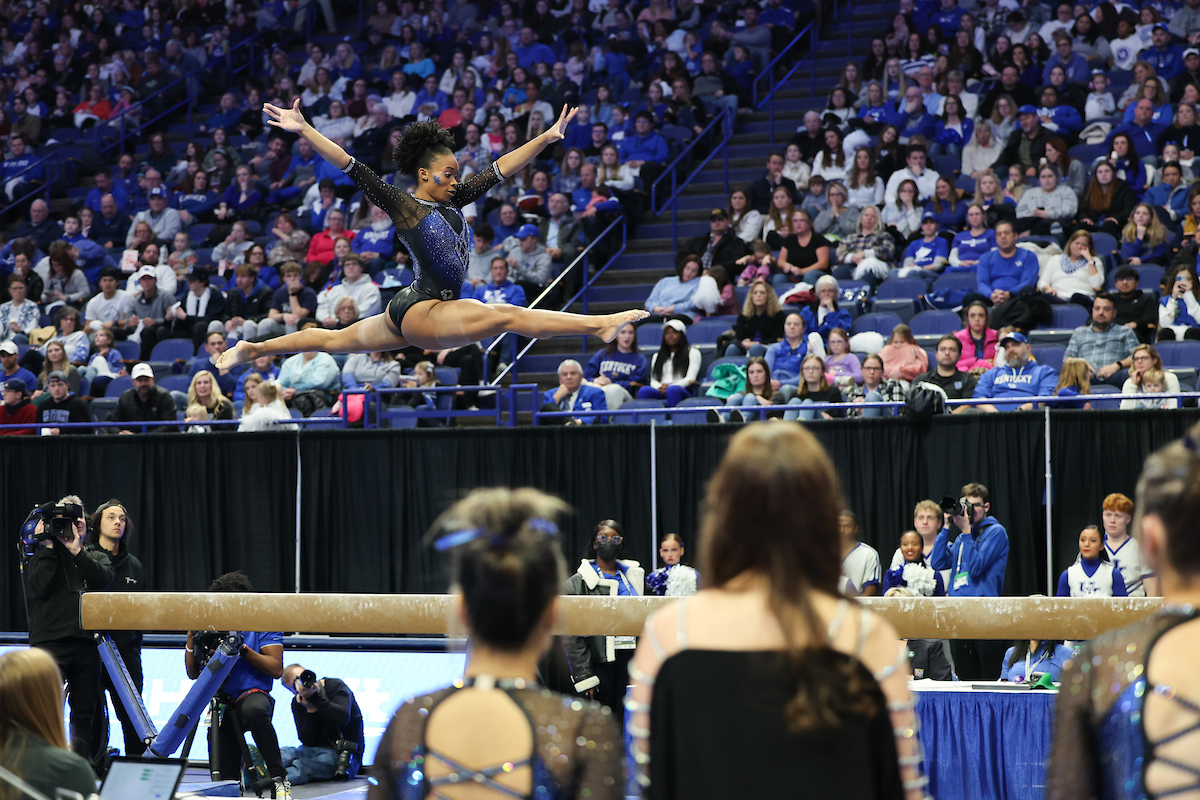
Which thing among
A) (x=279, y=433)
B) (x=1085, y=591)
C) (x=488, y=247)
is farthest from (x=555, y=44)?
(x=1085, y=591)

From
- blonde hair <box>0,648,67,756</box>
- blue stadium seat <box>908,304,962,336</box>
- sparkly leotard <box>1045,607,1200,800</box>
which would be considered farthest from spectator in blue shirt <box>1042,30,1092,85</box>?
blonde hair <box>0,648,67,756</box>

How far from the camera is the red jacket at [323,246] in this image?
1237 centimetres

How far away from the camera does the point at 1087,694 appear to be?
6.12 feet

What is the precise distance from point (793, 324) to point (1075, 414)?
2204mm

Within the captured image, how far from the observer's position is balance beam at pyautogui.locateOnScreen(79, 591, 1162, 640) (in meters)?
4.38

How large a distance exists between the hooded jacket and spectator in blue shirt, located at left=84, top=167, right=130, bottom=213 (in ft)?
30.3

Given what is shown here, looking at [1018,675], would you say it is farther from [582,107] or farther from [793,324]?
[582,107]

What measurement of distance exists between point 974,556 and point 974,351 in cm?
202

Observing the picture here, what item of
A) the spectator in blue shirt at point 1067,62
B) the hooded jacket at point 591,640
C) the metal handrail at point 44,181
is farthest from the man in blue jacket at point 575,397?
the metal handrail at point 44,181

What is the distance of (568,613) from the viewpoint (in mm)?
4785

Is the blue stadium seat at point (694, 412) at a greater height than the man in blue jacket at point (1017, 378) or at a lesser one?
lesser

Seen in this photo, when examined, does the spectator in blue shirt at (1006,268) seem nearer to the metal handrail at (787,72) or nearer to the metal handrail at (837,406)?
the metal handrail at (837,406)

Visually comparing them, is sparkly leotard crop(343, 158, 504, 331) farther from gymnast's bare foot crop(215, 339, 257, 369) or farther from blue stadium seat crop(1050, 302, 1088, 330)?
blue stadium seat crop(1050, 302, 1088, 330)

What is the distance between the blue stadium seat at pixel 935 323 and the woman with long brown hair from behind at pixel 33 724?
25.3ft
